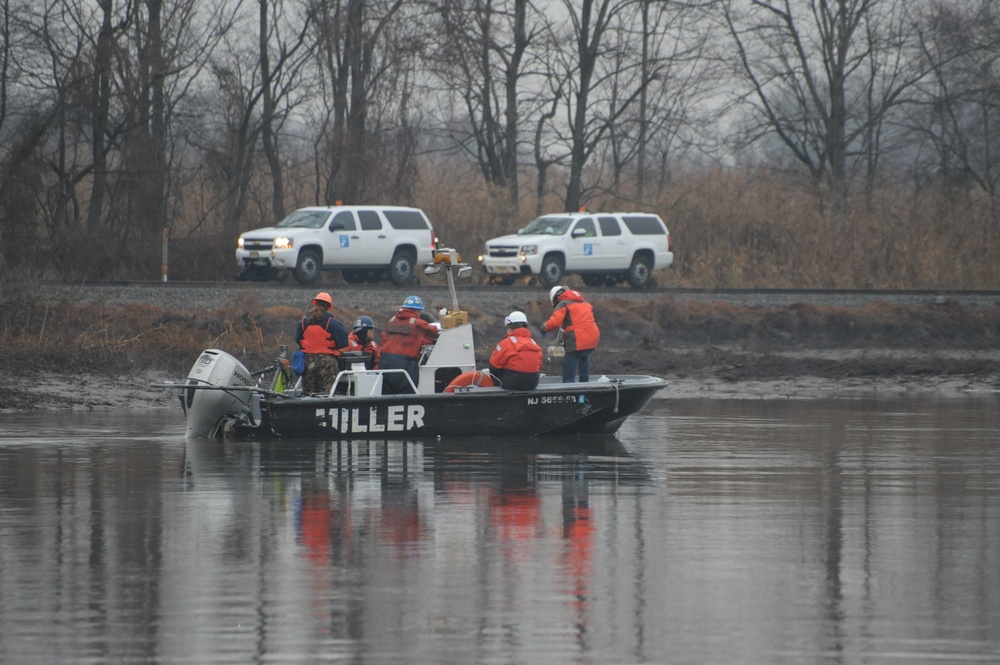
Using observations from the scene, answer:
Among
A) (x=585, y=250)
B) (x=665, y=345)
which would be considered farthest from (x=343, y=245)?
(x=665, y=345)

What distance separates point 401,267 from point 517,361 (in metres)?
17.4

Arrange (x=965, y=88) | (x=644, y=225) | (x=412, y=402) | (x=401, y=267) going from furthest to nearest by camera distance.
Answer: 1. (x=965, y=88)
2. (x=644, y=225)
3. (x=401, y=267)
4. (x=412, y=402)

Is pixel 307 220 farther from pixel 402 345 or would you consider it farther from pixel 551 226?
pixel 402 345

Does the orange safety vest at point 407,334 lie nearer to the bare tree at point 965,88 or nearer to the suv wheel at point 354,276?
the suv wheel at point 354,276

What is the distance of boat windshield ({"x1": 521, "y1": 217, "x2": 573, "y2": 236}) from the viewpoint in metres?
33.5

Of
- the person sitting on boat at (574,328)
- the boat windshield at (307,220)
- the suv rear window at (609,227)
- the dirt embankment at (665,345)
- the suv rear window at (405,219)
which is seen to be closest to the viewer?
the person sitting on boat at (574,328)

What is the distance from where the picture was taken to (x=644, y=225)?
34750 millimetres

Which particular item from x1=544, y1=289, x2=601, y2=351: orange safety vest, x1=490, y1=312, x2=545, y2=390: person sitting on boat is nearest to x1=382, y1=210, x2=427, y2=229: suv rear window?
x1=544, y1=289, x2=601, y2=351: orange safety vest

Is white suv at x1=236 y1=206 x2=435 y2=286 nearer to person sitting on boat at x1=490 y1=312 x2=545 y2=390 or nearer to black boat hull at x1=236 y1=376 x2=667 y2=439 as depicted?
black boat hull at x1=236 y1=376 x2=667 y2=439

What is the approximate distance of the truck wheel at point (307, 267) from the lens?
31.4m

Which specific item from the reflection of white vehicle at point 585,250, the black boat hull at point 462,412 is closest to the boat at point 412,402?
the black boat hull at point 462,412

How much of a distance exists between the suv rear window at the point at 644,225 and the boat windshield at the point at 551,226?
1632 mm

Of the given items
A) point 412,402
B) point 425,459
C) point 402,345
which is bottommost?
point 425,459

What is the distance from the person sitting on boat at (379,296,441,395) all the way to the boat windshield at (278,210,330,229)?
16223 millimetres
